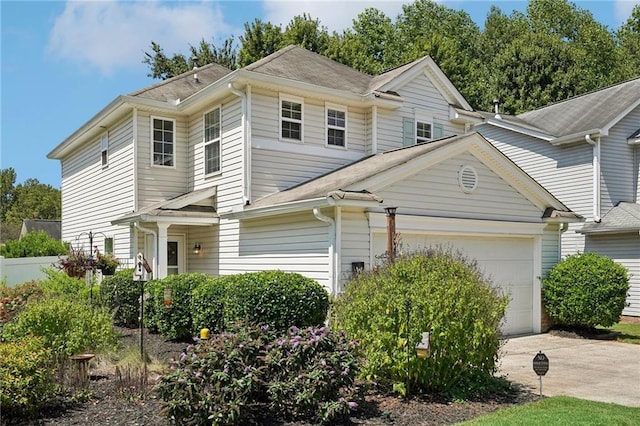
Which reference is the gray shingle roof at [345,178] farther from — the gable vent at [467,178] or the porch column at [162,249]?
the porch column at [162,249]

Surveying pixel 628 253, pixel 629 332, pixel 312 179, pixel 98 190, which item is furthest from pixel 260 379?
pixel 628 253

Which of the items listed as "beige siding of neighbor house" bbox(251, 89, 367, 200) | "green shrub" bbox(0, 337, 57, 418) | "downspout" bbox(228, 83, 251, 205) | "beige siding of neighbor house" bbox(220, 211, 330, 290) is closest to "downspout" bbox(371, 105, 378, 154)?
"beige siding of neighbor house" bbox(251, 89, 367, 200)

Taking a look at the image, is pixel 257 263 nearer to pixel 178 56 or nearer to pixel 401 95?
pixel 401 95

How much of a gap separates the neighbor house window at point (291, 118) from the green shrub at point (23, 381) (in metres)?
8.70

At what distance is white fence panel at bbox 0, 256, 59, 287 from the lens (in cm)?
1891

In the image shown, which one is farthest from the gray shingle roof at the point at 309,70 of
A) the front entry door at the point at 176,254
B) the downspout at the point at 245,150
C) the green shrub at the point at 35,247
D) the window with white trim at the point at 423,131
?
the green shrub at the point at 35,247

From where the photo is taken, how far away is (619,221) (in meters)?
17.1

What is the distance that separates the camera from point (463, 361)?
731 cm

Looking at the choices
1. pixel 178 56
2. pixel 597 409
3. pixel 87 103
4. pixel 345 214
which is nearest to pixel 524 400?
pixel 597 409

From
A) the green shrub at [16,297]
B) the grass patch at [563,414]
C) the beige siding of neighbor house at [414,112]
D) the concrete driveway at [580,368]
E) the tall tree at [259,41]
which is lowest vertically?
the concrete driveway at [580,368]

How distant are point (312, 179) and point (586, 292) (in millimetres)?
6976

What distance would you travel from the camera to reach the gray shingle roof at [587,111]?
60.2ft

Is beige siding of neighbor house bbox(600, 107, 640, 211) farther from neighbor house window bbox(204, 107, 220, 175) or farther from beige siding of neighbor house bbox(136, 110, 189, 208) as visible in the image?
beige siding of neighbor house bbox(136, 110, 189, 208)

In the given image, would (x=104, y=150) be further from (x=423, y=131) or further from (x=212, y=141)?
(x=423, y=131)
